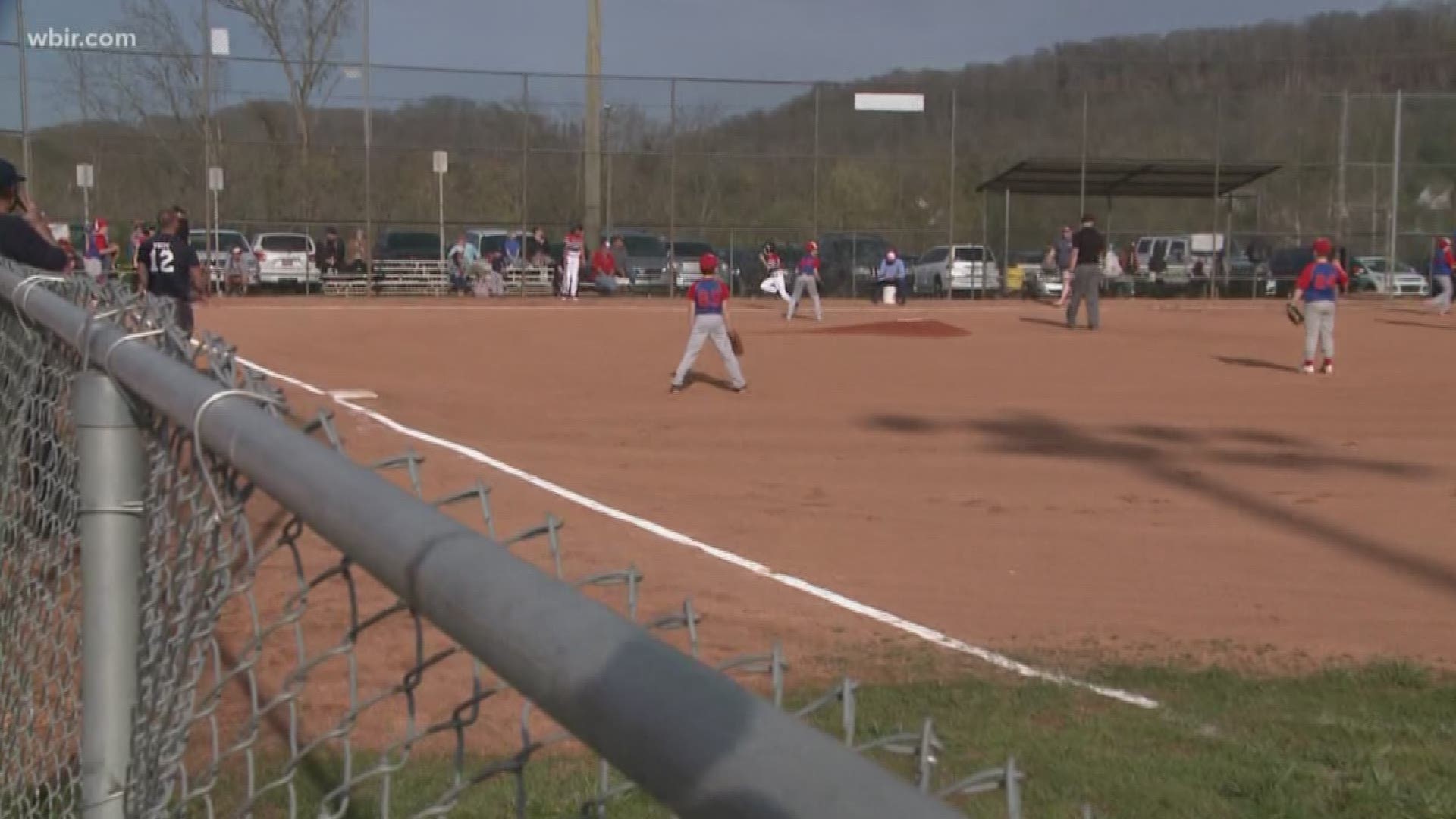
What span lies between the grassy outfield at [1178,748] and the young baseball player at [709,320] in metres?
11.6

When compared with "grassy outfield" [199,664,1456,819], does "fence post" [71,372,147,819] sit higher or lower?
higher

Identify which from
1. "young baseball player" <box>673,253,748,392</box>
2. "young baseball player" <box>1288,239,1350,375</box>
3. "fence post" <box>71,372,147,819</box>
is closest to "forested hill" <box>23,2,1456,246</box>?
"young baseball player" <box>1288,239,1350,375</box>

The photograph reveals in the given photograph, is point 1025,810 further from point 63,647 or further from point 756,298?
point 756,298

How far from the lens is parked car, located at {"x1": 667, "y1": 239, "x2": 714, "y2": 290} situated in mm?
42344

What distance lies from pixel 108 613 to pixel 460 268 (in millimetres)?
39014

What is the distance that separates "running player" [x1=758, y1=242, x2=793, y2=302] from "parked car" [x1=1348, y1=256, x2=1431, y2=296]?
16375 mm

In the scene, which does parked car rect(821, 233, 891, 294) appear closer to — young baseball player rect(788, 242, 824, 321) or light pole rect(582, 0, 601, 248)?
light pole rect(582, 0, 601, 248)

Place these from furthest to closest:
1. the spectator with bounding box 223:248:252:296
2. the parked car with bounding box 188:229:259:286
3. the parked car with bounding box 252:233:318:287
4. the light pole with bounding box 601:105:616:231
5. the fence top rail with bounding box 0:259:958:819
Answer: the light pole with bounding box 601:105:616:231 → the parked car with bounding box 252:233:318:287 → the parked car with bounding box 188:229:259:286 → the spectator with bounding box 223:248:252:296 → the fence top rail with bounding box 0:259:958:819

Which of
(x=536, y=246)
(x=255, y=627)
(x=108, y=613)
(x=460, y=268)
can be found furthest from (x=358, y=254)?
(x=255, y=627)

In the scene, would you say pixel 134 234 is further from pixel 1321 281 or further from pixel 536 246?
pixel 1321 281

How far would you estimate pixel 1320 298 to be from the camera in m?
21.4

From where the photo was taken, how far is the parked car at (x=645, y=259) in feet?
139

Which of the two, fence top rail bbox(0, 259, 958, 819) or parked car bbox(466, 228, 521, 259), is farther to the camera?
parked car bbox(466, 228, 521, 259)

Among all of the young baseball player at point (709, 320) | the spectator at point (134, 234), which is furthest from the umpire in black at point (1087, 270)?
the spectator at point (134, 234)
